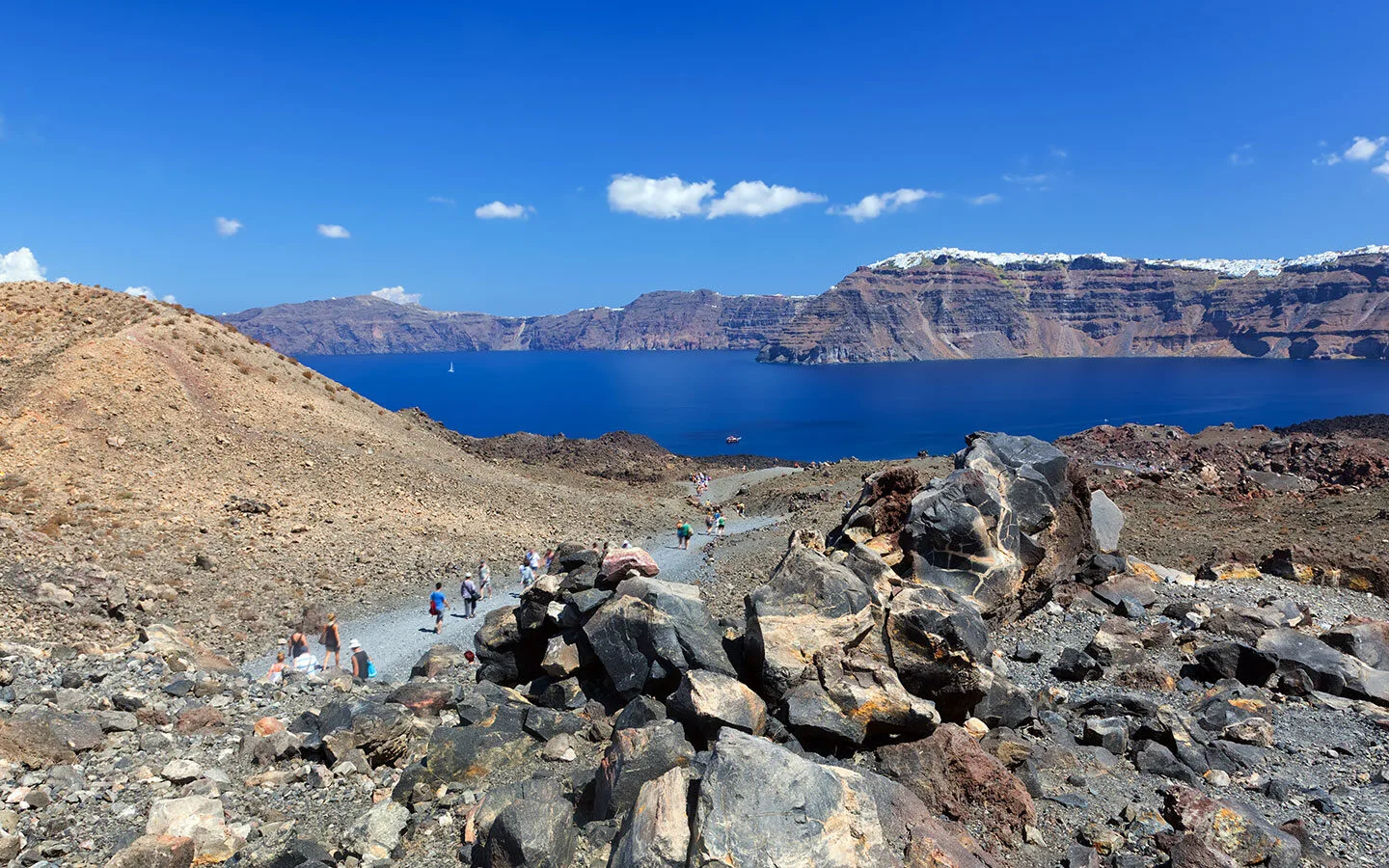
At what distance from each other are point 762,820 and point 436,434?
42.2m

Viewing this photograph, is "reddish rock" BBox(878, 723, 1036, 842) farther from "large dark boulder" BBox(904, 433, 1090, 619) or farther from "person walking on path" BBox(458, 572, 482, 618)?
"person walking on path" BBox(458, 572, 482, 618)

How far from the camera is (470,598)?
72.0ft

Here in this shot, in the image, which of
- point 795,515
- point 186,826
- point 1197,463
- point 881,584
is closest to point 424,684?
point 186,826

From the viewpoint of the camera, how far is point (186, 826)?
7.77 m

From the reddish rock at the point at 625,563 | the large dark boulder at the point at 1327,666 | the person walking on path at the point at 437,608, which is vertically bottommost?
the person walking on path at the point at 437,608

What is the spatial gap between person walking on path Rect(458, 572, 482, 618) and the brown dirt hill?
8.29 feet

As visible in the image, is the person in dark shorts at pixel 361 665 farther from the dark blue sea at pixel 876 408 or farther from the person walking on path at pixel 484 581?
the dark blue sea at pixel 876 408

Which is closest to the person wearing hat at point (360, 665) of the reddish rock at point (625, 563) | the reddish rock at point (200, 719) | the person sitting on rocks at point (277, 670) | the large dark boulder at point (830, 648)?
the person sitting on rocks at point (277, 670)

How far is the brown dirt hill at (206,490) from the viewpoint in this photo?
1956 centimetres

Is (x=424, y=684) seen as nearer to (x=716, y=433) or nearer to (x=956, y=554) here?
(x=956, y=554)

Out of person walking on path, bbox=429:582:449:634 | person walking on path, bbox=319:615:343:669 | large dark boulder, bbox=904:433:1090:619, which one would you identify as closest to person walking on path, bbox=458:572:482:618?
person walking on path, bbox=429:582:449:634

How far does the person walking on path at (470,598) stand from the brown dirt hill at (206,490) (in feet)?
8.29

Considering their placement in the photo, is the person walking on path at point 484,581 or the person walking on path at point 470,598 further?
the person walking on path at point 484,581

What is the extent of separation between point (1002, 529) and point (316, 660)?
54.9 feet
